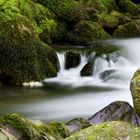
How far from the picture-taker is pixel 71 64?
591 inches

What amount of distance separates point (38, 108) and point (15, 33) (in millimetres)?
3502

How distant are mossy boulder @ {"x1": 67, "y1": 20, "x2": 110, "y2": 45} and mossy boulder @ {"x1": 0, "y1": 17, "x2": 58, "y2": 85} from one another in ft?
11.3

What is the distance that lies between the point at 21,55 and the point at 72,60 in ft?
7.03

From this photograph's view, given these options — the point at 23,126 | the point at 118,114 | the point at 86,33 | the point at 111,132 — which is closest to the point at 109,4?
the point at 86,33

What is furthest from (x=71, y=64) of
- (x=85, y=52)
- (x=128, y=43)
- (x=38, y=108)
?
(x=38, y=108)

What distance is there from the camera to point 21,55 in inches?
532

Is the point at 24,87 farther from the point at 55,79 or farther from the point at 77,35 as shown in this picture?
the point at 77,35

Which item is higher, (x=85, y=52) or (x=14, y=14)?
(x=14, y=14)

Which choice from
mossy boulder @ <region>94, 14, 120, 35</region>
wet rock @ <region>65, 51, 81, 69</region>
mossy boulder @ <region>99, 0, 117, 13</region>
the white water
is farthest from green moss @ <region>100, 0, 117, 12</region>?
wet rock @ <region>65, 51, 81, 69</region>

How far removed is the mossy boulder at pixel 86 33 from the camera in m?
17.5

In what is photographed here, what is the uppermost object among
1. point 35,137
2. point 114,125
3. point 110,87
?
point 114,125

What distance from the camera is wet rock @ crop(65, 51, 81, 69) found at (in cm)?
1495

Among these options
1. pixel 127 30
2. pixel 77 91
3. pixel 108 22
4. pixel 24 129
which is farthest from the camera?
pixel 108 22

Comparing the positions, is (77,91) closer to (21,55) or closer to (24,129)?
(21,55)
